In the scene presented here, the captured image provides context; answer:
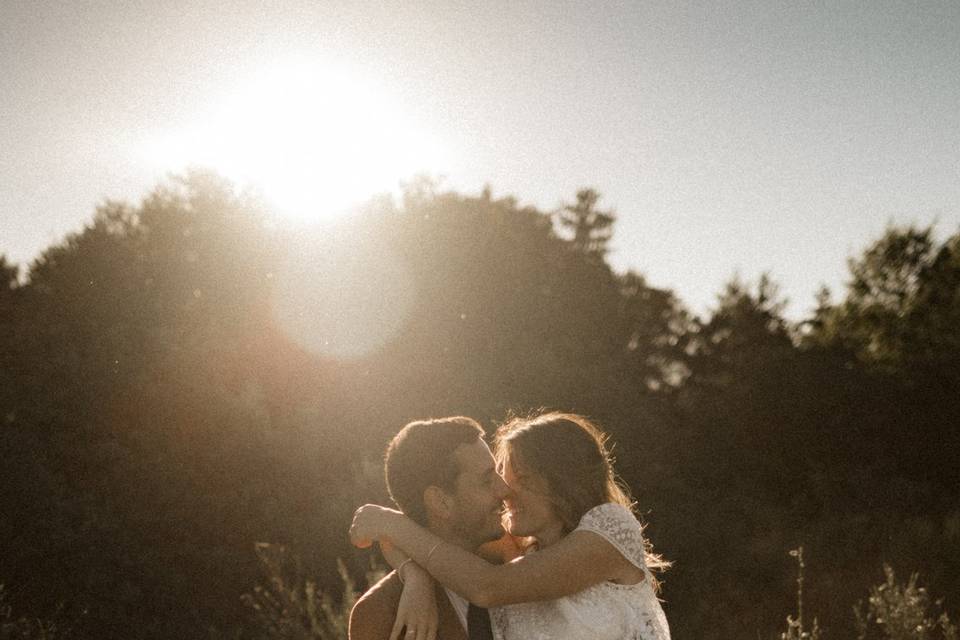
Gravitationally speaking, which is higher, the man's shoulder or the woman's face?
the woman's face

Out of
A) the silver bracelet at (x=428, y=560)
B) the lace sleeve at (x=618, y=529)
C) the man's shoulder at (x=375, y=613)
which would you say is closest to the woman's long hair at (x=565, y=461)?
the lace sleeve at (x=618, y=529)

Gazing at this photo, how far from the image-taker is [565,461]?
303 centimetres

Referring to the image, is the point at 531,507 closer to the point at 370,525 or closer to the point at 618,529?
the point at 618,529

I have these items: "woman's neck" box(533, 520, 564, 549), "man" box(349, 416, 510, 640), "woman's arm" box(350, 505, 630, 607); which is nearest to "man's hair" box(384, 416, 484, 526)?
"man" box(349, 416, 510, 640)

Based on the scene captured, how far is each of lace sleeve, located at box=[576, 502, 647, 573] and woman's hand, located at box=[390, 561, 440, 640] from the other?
1.95 feet

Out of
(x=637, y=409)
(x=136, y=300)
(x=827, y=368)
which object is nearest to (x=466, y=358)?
(x=637, y=409)

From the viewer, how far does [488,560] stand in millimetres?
3070

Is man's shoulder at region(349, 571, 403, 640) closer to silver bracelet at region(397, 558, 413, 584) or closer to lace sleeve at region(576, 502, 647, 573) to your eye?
silver bracelet at region(397, 558, 413, 584)

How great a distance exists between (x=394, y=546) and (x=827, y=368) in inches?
648

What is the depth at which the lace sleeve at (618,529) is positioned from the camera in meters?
2.82

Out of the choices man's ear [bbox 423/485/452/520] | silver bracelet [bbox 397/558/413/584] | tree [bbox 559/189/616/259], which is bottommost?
silver bracelet [bbox 397/558/413/584]

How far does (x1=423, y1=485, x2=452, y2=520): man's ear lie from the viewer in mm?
2947

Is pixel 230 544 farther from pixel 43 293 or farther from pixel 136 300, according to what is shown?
pixel 43 293

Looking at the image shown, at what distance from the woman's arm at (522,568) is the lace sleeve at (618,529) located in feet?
0.09
